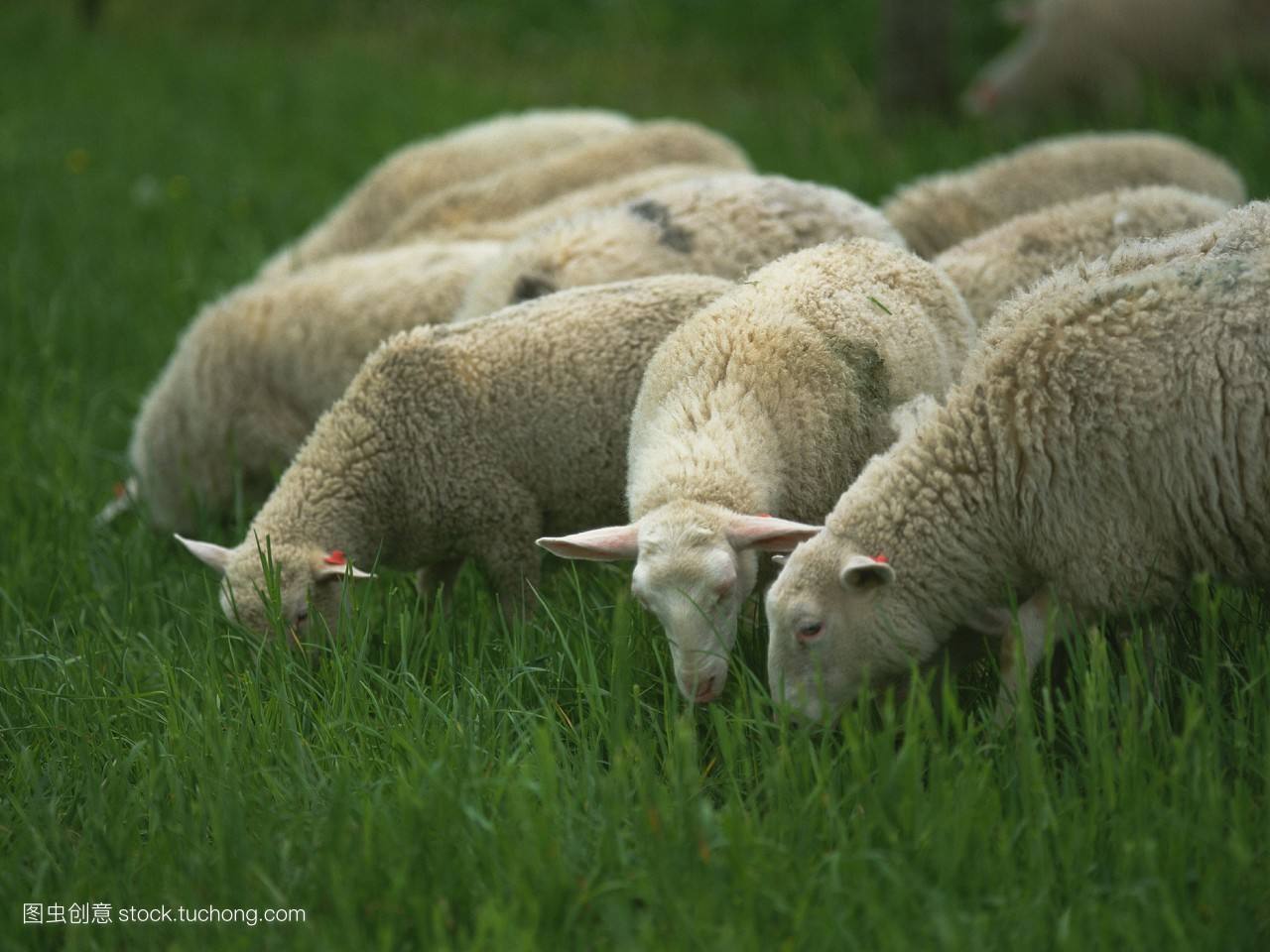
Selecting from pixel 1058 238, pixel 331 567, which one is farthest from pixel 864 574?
pixel 1058 238

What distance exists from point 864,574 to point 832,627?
5.0 inches

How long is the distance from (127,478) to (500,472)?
6.99 ft

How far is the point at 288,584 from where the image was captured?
3889mm

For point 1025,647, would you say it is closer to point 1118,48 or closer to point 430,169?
point 430,169

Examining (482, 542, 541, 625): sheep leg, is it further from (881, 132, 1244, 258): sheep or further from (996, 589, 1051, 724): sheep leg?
(881, 132, 1244, 258): sheep

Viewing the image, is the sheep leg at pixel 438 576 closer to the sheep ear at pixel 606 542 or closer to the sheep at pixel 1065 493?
the sheep ear at pixel 606 542

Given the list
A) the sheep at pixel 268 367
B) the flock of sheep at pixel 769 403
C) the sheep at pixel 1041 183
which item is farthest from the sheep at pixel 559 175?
the sheep at pixel 1041 183

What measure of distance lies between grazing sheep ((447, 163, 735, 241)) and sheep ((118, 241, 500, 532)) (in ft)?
0.40

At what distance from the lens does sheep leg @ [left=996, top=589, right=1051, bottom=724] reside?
3.01 meters

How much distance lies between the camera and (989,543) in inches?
124

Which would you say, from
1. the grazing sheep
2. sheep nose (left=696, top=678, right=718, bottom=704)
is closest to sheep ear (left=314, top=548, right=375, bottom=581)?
sheep nose (left=696, top=678, right=718, bottom=704)

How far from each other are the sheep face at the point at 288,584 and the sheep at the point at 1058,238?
1.94m

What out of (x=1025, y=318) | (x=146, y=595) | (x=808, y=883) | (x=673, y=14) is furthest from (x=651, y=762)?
(x=673, y=14)

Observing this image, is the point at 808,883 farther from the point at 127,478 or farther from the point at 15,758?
the point at 127,478
